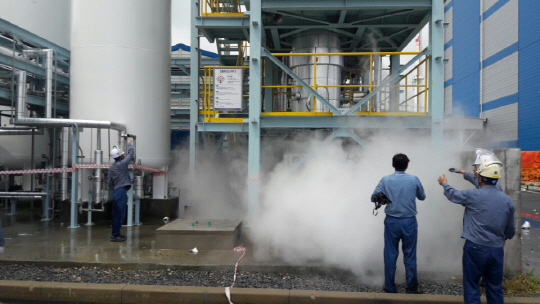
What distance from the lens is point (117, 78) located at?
321 inches

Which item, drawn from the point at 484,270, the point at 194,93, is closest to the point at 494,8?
the point at 194,93

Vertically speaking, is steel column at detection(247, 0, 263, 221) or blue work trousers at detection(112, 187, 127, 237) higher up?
steel column at detection(247, 0, 263, 221)

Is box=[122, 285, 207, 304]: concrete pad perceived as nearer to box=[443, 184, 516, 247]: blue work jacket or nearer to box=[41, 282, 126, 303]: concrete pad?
box=[41, 282, 126, 303]: concrete pad

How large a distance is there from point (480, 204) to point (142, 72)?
7.05m

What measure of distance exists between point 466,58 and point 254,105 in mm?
25475

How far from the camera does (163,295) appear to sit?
4355 mm

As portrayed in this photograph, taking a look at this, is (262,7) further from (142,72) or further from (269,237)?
(269,237)

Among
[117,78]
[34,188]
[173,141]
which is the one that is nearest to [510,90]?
[173,141]

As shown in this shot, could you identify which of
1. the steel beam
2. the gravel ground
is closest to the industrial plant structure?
the steel beam

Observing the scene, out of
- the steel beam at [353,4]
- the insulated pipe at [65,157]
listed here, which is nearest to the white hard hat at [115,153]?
the insulated pipe at [65,157]

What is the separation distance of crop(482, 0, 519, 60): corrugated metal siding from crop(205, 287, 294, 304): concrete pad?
2309cm

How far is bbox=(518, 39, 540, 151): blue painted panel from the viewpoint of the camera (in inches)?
785

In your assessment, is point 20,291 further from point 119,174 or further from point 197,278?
point 119,174

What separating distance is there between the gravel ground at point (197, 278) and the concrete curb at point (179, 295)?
10.2 inches
